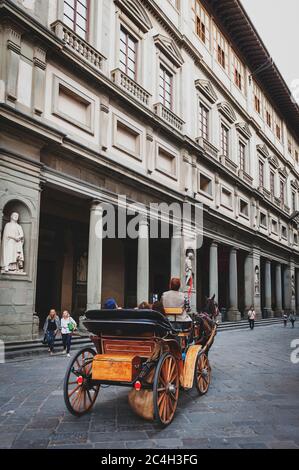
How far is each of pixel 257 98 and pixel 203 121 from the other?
9902 mm

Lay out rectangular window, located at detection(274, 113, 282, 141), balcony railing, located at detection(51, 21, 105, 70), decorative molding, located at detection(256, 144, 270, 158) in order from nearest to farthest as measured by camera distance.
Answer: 1. balcony railing, located at detection(51, 21, 105, 70)
2. decorative molding, located at detection(256, 144, 270, 158)
3. rectangular window, located at detection(274, 113, 282, 141)

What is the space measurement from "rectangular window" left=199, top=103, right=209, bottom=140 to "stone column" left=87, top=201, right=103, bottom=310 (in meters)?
9.82

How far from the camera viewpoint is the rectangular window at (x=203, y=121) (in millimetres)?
20891

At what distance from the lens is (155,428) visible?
448cm

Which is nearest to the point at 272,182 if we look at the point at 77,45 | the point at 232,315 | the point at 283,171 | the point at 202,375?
the point at 283,171

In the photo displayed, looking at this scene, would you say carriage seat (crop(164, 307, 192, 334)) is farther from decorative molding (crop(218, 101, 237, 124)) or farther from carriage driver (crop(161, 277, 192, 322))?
decorative molding (crop(218, 101, 237, 124))

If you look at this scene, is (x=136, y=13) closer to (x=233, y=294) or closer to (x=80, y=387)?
(x=233, y=294)

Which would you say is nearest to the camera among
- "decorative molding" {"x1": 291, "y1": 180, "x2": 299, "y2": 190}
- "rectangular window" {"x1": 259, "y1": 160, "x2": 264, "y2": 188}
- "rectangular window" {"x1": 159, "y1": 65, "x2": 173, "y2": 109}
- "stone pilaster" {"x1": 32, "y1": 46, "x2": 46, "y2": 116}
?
"stone pilaster" {"x1": 32, "y1": 46, "x2": 46, "y2": 116}

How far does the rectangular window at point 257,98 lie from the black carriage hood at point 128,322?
87.8 feet

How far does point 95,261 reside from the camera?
12.9 metres

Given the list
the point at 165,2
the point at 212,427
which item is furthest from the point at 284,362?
the point at 165,2

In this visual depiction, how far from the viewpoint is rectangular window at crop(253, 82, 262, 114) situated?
28517mm

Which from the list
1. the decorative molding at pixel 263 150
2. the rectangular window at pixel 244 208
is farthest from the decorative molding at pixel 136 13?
the decorative molding at pixel 263 150

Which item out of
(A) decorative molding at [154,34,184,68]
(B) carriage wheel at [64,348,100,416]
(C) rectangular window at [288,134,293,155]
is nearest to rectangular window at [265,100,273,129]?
(C) rectangular window at [288,134,293,155]
